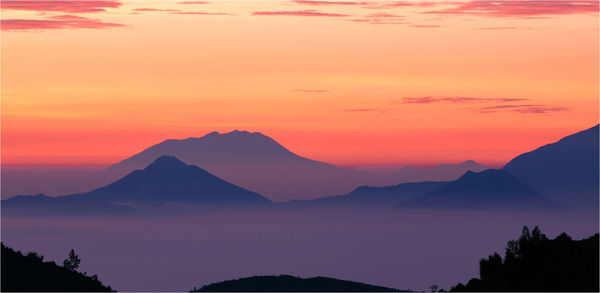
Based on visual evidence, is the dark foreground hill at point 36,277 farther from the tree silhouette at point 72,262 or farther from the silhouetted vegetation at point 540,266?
the silhouetted vegetation at point 540,266

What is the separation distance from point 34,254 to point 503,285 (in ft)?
211

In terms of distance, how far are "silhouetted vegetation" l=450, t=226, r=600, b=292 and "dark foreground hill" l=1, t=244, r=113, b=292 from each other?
51.1m

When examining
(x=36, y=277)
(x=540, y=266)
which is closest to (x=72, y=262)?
(x=36, y=277)

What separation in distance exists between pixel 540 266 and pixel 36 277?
64351mm

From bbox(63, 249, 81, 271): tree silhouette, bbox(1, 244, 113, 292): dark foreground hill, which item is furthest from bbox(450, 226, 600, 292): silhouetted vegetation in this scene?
bbox(63, 249, 81, 271): tree silhouette

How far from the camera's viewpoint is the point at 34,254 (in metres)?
132

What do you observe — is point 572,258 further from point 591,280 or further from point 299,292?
point 299,292

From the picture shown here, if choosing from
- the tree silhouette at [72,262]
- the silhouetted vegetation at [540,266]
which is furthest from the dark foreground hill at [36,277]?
the silhouetted vegetation at [540,266]

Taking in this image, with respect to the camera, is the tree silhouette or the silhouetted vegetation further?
the tree silhouette

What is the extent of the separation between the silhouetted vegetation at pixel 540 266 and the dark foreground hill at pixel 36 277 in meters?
51.1

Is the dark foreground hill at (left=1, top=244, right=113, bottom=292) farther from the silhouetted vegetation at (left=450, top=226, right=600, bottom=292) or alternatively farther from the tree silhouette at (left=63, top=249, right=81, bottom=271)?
the silhouetted vegetation at (left=450, top=226, right=600, bottom=292)

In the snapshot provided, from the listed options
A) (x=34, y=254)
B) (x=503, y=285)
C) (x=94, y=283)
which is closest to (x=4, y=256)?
(x=34, y=254)

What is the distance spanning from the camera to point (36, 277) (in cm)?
12325

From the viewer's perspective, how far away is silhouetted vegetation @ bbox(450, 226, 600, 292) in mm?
110188
